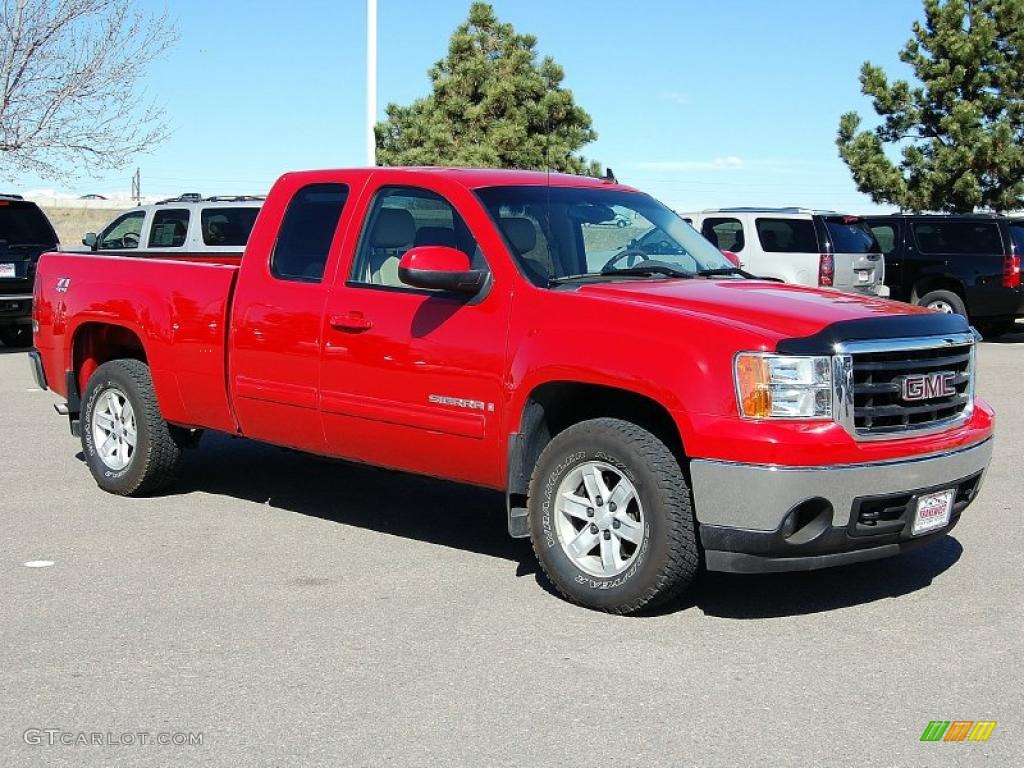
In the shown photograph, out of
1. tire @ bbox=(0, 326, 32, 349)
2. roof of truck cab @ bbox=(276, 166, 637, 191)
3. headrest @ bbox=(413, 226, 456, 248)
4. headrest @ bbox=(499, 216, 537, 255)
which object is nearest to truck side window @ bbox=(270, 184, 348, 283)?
roof of truck cab @ bbox=(276, 166, 637, 191)

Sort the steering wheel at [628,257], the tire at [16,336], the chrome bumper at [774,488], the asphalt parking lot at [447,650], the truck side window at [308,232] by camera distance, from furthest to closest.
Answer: the tire at [16,336]
the truck side window at [308,232]
the steering wheel at [628,257]
the chrome bumper at [774,488]
the asphalt parking lot at [447,650]

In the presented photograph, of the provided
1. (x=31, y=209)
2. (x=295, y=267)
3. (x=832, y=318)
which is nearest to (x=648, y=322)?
(x=832, y=318)

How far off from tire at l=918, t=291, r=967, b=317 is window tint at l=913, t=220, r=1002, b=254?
0.66 m

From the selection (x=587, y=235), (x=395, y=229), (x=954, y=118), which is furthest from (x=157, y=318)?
(x=954, y=118)

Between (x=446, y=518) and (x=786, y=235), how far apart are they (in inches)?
464

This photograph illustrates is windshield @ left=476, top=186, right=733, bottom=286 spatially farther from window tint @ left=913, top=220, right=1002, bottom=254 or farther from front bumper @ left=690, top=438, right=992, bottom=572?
window tint @ left=913, top=220, right=1002, bottom=254

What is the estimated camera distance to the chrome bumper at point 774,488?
5.35 metres

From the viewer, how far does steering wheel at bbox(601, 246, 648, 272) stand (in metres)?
6.61

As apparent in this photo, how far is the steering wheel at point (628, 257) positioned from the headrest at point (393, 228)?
98 centimetres

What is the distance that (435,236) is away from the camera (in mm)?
6703

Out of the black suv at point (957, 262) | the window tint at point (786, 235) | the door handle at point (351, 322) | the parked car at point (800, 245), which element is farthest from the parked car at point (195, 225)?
the door handle at point (351, 322)

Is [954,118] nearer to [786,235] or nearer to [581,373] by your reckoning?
[786,235]

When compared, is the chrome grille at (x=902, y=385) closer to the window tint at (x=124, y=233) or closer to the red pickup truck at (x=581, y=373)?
the red pickup truck at (x=581, y=373)

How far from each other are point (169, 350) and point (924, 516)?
13.8 feet
